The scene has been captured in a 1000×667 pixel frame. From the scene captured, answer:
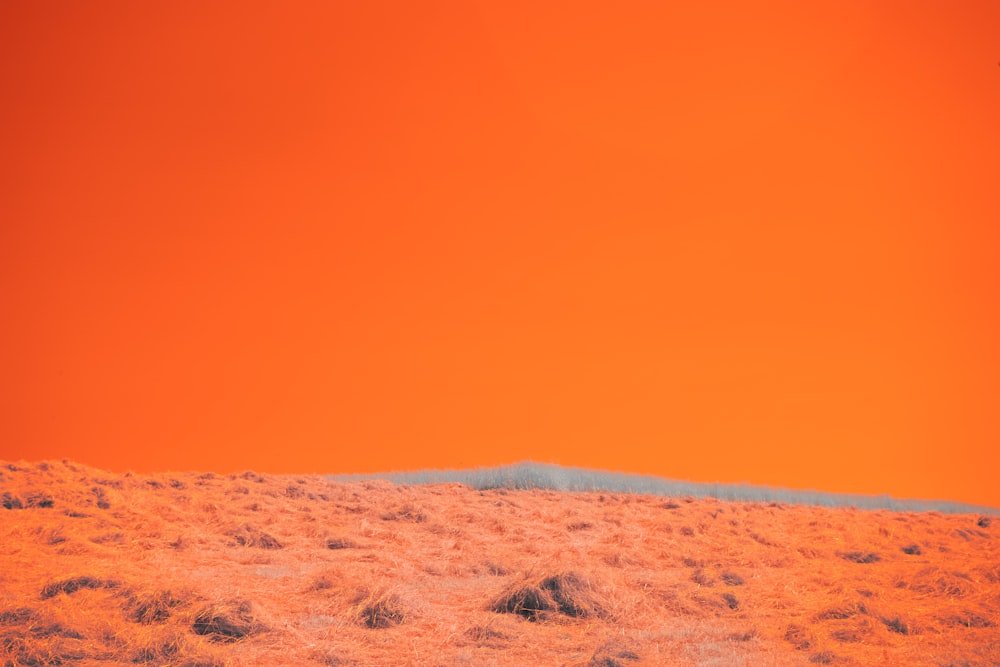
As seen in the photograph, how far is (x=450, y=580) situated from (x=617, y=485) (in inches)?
526

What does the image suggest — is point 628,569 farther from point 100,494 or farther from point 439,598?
point 100,494

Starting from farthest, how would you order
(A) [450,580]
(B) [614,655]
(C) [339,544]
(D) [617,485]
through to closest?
(D) [617,485] → (C) [339,544] → (A) [450,580] → (B) [614,655]

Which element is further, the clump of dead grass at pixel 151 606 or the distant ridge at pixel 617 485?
the distant ridge at pixel 617 485

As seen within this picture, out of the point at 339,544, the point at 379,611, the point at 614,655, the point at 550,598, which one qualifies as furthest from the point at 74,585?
the point at 614,655

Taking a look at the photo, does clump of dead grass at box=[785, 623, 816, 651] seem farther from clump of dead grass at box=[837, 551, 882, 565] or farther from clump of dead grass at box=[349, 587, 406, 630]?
clump of dead grass at box=[837, 551, 882, 565]

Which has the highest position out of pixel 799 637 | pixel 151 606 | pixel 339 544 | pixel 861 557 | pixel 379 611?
pixel 151 606

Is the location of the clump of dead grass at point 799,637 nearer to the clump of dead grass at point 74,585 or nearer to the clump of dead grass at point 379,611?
the clump of dead grass at point 379,611

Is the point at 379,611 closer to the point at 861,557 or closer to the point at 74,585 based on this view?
the point at 74,585

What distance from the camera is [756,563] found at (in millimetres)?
13641

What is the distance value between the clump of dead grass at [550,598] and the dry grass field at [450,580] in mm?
25

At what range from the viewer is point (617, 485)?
24.4 metres

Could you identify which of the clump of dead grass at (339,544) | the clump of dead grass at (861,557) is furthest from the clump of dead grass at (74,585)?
the clump of dead grass at (861,557)

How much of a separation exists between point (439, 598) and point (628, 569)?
3473 mm

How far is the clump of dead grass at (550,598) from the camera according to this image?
9.13 m
